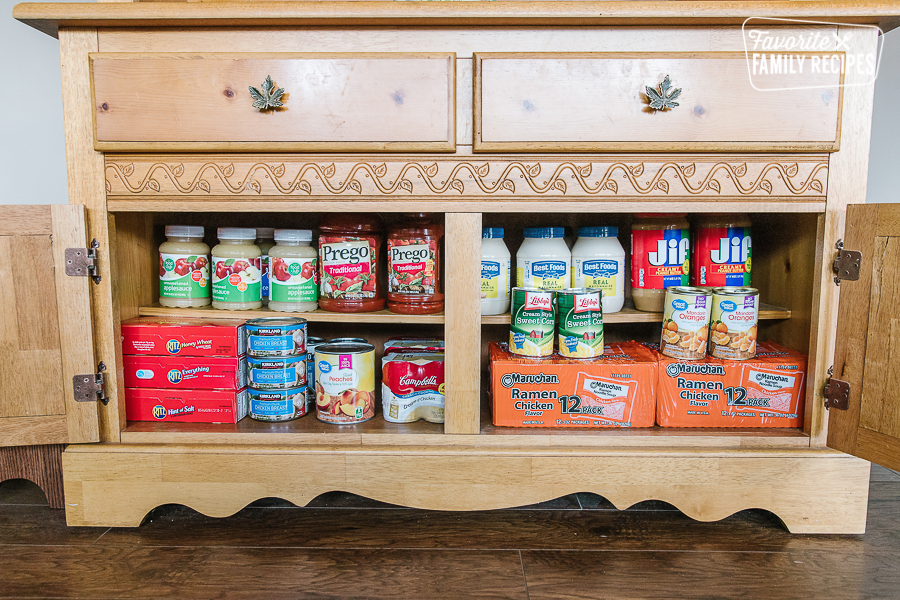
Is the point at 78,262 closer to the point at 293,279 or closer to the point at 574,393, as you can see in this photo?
the point at 293,279

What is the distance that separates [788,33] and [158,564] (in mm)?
1621

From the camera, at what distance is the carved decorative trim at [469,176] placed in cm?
112

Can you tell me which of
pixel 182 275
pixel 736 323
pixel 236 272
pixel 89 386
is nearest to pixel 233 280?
pixel 236 272

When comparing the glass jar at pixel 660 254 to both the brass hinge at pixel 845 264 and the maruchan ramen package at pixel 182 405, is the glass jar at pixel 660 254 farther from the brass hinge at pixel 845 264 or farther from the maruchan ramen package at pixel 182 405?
the maruchan ramen package at pixel 182 405

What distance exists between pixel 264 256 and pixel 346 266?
25 cm

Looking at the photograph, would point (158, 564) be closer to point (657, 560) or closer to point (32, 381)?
point (32, 381)

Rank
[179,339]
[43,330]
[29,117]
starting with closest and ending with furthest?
[43,330], [179,339], [29,117]

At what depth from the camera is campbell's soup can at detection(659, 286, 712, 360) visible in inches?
48.3

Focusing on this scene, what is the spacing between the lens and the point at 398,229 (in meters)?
1.31

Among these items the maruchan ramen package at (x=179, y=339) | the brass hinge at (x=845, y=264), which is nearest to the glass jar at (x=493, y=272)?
the maruchan ramen package at (x=179, y=339)

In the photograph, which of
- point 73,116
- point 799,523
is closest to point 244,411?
point 73,116

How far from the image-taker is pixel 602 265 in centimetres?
133

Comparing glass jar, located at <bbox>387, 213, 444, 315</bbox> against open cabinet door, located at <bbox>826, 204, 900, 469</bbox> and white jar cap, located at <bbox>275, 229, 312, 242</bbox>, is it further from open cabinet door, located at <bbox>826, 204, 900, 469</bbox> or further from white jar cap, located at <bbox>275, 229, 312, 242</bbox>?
open cabinet door, located at <bbox>826, 204, 900, 469</bbox>

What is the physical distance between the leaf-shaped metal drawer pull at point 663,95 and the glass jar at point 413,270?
21.6 inches
